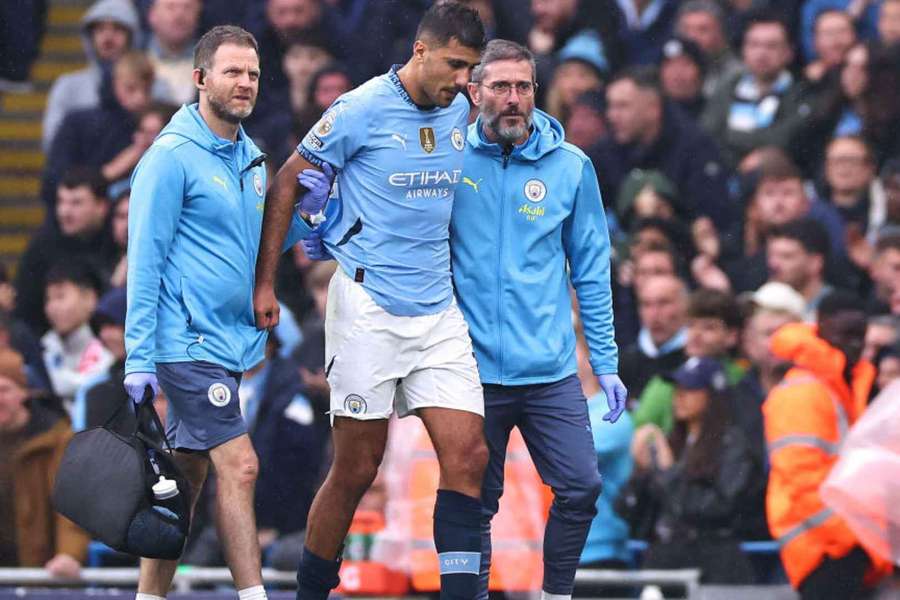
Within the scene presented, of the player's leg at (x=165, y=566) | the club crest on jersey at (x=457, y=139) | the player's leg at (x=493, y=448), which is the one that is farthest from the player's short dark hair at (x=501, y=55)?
the player's leg at (x=165, y=566)

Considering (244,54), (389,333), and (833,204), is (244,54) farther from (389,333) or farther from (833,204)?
(833,204)

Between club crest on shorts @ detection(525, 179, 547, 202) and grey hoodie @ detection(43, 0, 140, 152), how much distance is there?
22.9ft

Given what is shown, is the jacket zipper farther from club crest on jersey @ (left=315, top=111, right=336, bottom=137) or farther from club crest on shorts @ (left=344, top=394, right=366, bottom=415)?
club crest on jersey @ (left=315, top=111, right=336, bottom=137)

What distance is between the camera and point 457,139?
7.82 meters

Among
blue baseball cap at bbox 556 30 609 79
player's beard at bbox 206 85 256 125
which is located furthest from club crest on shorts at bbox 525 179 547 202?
blue baseball cap at bbox 556 30 609 79

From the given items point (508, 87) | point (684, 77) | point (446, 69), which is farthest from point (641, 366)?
point (446, 69)

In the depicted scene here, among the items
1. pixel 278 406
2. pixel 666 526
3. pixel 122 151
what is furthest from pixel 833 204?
pixel 122 151

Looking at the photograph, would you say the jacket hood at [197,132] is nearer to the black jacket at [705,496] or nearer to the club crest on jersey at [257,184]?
the club crest on jersey at [257,184]

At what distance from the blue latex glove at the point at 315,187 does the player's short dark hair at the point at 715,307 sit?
3599 millimetres

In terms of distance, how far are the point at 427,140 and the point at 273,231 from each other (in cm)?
67

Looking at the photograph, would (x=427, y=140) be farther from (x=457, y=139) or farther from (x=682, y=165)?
(x=682, y=165)

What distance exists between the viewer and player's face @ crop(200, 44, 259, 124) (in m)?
7.70

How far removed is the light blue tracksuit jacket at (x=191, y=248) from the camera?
7.53m

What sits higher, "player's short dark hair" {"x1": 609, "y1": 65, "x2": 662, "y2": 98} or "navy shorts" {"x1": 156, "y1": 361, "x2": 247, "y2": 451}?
"player's short dark hair" {"x1": 609, "y1": 65, "x2": 662, "y2": 98}
